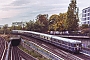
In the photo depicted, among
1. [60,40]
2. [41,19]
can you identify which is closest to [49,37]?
[60,40]

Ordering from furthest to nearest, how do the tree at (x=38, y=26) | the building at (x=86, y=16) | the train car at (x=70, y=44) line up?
1. the building at (x=86, y=16)
2. the tree at (x=38, y=26)
3. the train car at (x=70, y=44)

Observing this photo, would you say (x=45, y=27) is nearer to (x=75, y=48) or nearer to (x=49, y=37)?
(x=49, y=37)

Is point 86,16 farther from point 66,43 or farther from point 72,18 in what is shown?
point 66,43

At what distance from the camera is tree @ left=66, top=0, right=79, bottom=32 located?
89562 mm

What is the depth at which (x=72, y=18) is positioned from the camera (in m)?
90.1

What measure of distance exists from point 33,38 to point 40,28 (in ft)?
117

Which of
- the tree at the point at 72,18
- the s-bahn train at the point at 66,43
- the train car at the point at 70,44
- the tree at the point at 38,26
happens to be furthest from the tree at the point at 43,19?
the train car at the point at 70,44

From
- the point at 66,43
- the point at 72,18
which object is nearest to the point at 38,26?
the point at 72,18

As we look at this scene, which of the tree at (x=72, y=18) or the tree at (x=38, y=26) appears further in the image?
the tree at (x=38, y=26)

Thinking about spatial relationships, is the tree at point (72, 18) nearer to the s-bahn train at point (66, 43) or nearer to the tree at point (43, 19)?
the s-bahn train at point (66, 43)

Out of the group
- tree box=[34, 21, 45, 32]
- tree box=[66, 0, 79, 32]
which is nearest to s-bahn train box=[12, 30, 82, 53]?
tree box=[66, 0, 79, 32]

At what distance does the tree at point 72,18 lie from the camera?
8956 cm

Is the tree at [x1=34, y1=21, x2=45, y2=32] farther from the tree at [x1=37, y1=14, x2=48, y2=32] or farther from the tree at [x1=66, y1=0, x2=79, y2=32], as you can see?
the tree at [x1=66, y1=0, x2=79, y2=32]

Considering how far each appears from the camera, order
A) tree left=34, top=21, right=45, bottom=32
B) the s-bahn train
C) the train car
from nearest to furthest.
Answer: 1. the train car
2. the s-bahn train
3. tree left=34, top=21, right=45, bottom=32
